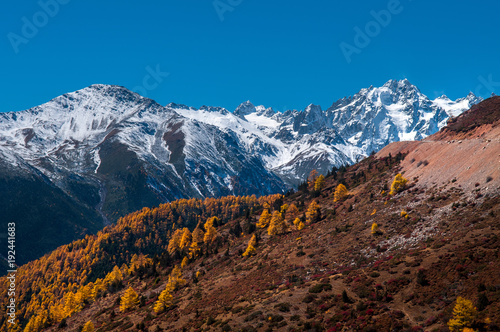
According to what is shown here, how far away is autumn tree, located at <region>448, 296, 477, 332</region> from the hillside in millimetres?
779

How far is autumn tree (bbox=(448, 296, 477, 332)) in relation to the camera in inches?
1266

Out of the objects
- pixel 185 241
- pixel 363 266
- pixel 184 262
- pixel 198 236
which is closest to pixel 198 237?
pixel 198 236

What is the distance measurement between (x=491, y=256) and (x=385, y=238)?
25.2 meters

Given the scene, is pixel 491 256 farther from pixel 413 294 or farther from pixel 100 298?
pixel 100 298

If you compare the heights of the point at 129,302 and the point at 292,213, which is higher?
the point at 292,213

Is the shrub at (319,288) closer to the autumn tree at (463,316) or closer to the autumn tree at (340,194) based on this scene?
the autumn tree at (463,316)

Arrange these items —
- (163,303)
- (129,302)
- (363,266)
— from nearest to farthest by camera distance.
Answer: (363,266), (163,303), (129,302)

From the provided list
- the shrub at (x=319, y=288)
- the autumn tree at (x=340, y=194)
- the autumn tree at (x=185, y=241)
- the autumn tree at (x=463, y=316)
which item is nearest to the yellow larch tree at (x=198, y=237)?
the autumn tree at (x=185, y=241)

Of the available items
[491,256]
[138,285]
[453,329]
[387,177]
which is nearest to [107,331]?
[138,285]

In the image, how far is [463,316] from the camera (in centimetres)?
3241

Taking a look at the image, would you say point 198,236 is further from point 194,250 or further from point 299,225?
point 299,225

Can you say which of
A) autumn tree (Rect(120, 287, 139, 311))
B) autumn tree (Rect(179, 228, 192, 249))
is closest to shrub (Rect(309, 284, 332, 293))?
autumn tree (Rect(120, 287, 139, 311))

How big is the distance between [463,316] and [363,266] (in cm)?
2630

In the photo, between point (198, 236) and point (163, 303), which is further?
point (198, 236)
